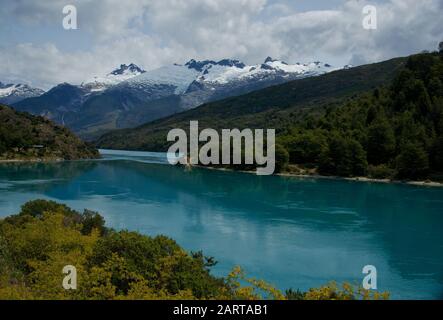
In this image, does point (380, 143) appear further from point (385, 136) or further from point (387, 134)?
point (387, 134)

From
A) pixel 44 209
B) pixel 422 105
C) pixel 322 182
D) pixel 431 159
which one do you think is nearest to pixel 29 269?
pixel 44 209

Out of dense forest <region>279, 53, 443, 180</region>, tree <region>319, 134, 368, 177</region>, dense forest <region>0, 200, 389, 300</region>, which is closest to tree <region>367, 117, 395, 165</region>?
dense forest <region>279, 53, 443, 180</region>

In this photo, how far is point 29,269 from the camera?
30.2 meters

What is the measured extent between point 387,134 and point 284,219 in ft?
237

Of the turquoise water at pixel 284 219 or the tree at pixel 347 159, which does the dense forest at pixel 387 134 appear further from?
the turquoise water at pixel 284 219

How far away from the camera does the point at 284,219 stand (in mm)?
69562

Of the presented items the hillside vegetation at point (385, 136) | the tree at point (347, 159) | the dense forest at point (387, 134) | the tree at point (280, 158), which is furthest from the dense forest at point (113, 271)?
the tree at point (280, 158)

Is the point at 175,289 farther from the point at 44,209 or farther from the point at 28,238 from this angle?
the point at 44,209

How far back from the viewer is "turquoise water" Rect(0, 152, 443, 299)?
43281mm

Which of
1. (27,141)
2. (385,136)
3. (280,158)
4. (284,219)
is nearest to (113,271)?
A: (284,219)

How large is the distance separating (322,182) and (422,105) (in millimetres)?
45779

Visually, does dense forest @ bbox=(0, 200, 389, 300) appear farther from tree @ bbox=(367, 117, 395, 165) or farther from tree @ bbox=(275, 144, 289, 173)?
tree @ bbox=(367, 117, 395, 165)

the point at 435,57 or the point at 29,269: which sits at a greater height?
the point at 435,57
